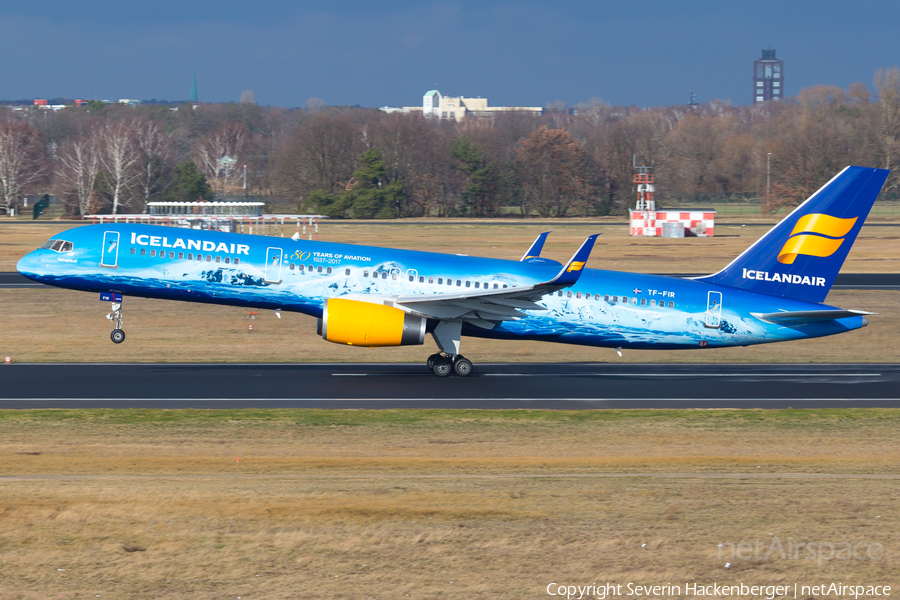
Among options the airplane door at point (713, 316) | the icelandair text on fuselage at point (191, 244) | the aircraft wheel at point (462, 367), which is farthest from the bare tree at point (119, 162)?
the airplane door at point (713, 316)

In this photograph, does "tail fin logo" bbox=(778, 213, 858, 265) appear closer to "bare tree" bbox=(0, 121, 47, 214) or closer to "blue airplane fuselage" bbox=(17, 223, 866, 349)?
"blue airplane fuselage" bbox=(17, 223, 866, 349)

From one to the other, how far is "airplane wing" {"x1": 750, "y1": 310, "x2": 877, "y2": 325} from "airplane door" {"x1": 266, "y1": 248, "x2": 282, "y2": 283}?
54.2ft

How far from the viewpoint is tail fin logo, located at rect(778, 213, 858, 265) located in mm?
31906

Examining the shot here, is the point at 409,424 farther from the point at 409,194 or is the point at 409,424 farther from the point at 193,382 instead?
the point at 409,194

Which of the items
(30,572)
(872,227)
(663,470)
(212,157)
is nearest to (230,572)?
(30,572)

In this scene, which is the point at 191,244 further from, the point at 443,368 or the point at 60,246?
the point at 443,368

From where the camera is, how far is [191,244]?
103ft

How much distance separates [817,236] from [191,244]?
2148 centimetres

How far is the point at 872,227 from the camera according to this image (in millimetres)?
109875

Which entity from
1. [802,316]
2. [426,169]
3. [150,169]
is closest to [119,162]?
[150,169]

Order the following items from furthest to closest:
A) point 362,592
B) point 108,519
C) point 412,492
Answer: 1. point 412,492
2. point 108,519
3. point 362,592

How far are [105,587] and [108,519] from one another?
2.86 meters

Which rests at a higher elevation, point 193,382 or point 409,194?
point 409,194

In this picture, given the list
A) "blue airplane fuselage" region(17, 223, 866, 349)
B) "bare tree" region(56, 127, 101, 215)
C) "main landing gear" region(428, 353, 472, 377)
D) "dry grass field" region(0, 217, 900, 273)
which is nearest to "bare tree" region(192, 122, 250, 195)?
"bare tree" region(56, 127, 101, 215)
